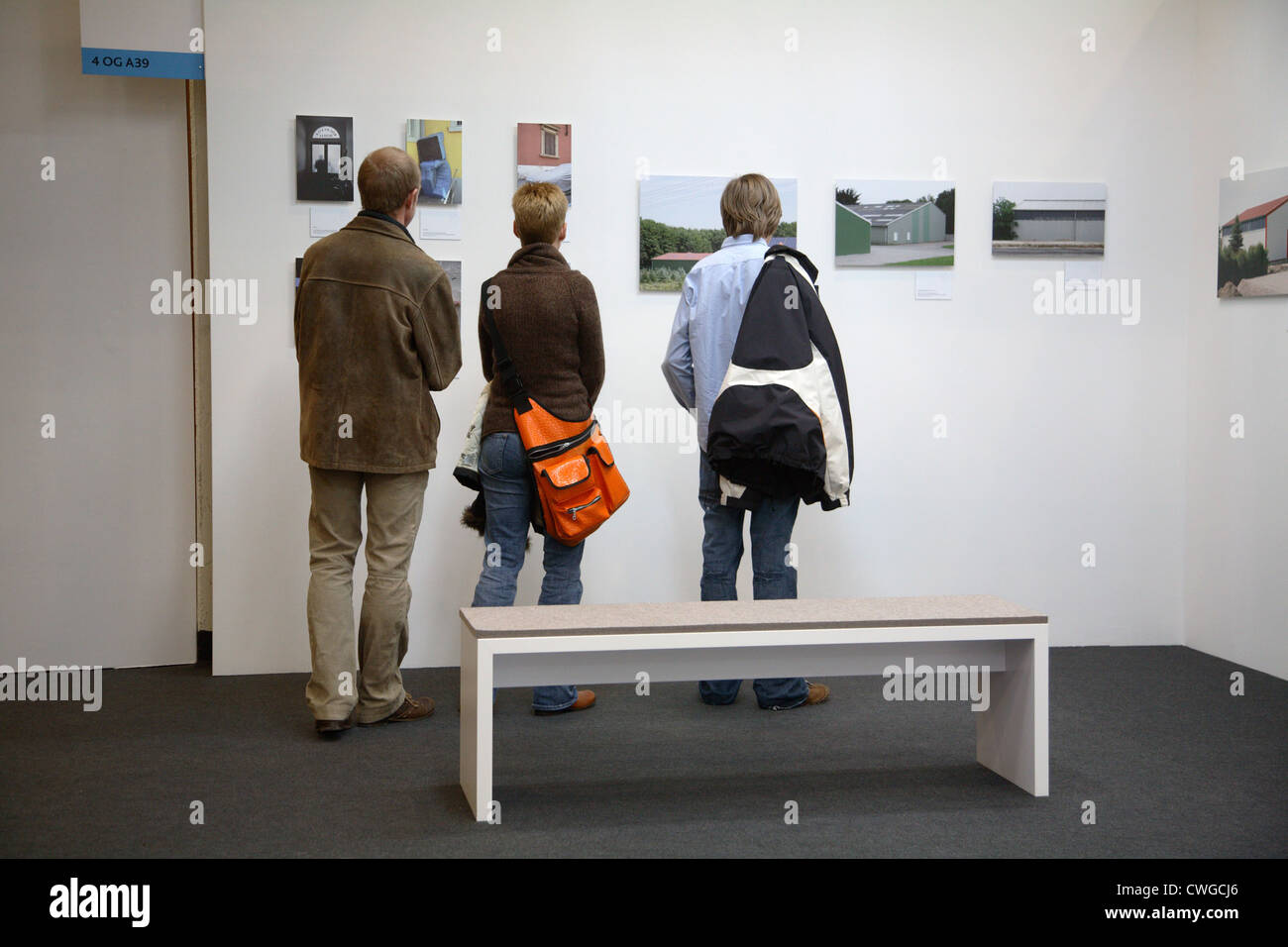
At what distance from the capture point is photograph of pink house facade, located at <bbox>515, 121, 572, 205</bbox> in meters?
4.92

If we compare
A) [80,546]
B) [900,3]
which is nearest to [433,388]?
[80,546]

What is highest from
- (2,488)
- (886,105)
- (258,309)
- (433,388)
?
(886,105)

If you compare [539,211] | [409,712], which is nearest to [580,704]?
[409,712]

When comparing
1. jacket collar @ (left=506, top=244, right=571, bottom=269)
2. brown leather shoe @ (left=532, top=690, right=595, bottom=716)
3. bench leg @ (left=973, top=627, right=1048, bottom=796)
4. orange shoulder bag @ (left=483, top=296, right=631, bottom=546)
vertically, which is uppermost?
jacket collar @ (left=506, top=244, right=571, bottom=269)

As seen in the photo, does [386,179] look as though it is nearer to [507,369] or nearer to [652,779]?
[507,369]

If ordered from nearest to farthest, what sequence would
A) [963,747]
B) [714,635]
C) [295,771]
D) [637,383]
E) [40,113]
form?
[714,635] < [295,771] < [963,747] < [40,113] < [637,383]

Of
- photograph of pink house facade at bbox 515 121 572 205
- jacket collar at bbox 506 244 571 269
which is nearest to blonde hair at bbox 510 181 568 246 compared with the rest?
jacket collar at bbox 506 244 571 269

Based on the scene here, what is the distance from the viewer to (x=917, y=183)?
5.19 meters

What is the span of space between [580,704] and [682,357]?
1.27m

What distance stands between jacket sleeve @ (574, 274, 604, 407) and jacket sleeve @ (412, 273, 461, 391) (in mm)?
395

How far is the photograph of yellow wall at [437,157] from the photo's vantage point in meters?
4.86

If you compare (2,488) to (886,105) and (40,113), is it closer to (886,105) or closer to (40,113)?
(40,113)

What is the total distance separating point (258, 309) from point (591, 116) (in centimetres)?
155

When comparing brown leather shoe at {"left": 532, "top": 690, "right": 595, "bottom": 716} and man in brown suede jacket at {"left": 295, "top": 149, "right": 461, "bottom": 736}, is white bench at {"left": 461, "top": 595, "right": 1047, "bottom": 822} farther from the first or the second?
brown leather shoe at {"left": 532, "top": 690, "right": 595, "bottom": 716}
